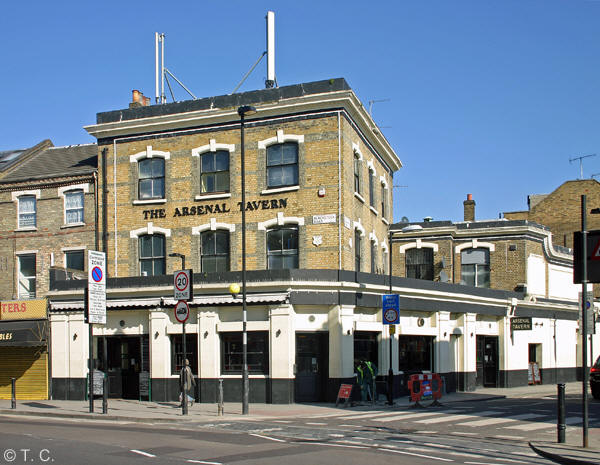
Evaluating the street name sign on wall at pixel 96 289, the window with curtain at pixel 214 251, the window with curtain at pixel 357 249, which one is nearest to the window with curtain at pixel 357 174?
the window with curtain at pixel 357 249

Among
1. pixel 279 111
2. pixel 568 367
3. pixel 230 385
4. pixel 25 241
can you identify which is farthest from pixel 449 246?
pixel 25 241

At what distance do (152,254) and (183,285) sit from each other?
7.74 meters

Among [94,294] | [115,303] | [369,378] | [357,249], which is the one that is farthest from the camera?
[357,249]

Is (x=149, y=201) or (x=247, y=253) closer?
(x=247, y=253)

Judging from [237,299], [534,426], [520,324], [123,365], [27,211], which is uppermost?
[27,211]

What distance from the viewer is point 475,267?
3900 cm

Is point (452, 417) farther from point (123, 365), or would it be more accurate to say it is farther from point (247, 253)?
point (123, 365)

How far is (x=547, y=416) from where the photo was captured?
66.7 ft

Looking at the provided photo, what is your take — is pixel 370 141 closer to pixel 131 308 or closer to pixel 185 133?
pixel 185 133

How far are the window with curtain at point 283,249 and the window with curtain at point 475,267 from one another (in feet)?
50.3

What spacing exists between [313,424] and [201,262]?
11.5 m

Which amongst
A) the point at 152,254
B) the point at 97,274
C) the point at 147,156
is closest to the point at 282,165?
the point at 147,156

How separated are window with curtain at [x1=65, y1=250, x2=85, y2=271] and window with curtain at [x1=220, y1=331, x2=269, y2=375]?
877 cm

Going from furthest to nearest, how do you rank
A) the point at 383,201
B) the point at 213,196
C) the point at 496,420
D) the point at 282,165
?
the point at 383,201, the point at 213,196, the point at 282,165, the point at 496,420
